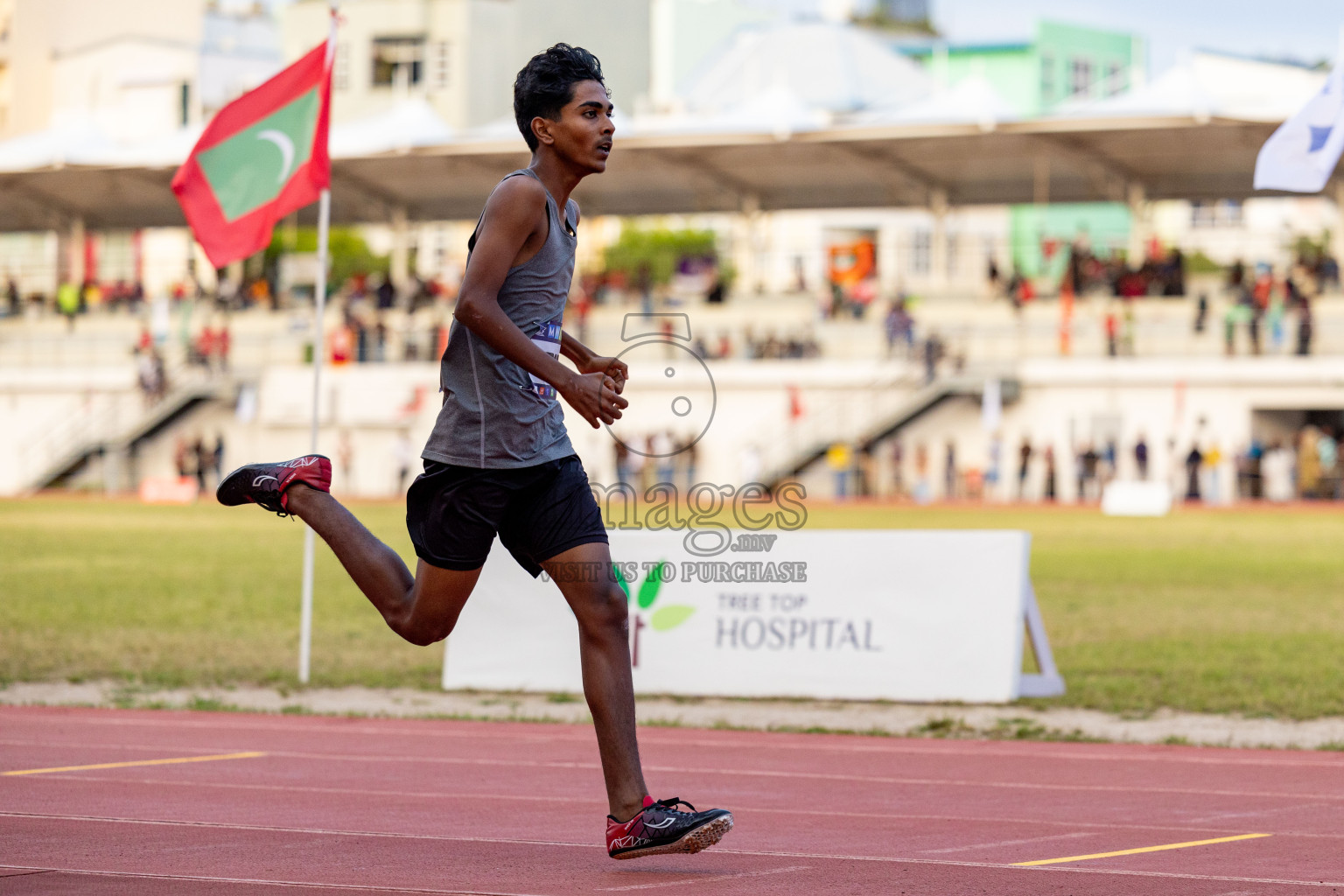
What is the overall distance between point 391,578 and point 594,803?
66.0 inches

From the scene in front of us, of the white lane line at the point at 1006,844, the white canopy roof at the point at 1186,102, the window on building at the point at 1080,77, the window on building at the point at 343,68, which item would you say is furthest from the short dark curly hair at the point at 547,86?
the window on building at the point at 1080,77

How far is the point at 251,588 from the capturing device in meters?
18.6

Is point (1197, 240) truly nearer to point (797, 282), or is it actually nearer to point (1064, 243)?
point (1064, 243)

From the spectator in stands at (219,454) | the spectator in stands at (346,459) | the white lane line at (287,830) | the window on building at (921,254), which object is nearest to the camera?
the white lane line at (287,830)

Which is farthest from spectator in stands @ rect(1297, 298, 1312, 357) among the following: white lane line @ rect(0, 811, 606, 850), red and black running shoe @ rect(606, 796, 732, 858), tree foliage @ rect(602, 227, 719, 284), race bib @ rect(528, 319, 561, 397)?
tree foliage @ rect(602, 227, 719, 284)

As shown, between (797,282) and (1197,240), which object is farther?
(1197,240)

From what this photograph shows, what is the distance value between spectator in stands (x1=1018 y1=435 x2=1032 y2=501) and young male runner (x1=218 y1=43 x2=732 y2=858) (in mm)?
36661

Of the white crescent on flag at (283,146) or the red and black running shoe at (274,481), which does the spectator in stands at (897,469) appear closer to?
the white crescent on flag at (283,146)

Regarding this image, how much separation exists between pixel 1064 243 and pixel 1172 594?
38699mm

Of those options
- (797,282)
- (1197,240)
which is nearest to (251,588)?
(797,282)

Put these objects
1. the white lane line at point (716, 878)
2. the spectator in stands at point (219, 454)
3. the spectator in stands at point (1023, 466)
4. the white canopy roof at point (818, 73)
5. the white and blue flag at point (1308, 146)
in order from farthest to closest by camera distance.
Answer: the white canopy roof at point (818, 73) < the spectator in stands at point (219, 454) < the spectator in stands at point (1023, 466) < the white and blue flag at point (1308, 146) < the white lane line at point (716, 878)

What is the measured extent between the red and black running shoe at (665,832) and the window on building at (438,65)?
221 feet

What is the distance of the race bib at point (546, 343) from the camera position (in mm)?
5125

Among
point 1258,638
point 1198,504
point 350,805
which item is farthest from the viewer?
point 1198,504
